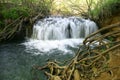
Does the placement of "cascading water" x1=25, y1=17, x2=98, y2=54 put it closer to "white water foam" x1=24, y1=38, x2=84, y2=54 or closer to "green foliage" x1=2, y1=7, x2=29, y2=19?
"white water foam" x1=24, y1=38, x2=84, y2=54

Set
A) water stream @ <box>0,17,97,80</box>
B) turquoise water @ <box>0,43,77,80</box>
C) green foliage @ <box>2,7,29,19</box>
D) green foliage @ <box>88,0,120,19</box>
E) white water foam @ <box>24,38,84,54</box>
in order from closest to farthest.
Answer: turquoise water @ <box>0,43,77,80</box>
water stream @ <box>0,17,97,80</box>
white water foam @ <box>24,38,84,54</box>
green foliage @ <box>2,7,29,19</box>
green foliage @ <box>88,0,120,19</box>

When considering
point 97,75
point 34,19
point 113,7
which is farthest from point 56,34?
point 97,75

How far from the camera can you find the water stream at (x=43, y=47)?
9.65m

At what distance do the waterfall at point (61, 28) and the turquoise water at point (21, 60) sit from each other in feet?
Result: 6.89

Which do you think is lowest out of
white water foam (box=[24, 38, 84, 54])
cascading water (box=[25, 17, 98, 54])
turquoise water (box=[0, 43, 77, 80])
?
turquoise water (box=[0, 43, 77, 80])

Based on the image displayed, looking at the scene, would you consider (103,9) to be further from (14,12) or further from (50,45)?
(14,12)

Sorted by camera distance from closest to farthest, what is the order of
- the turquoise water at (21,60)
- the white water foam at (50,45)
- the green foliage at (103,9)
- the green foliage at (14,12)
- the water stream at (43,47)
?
the turquoise water at (21,60) → the water stream at (43,47) → the white water foam at (50,45) → the green foliage at (14,12) → the green foliage at (103,9)

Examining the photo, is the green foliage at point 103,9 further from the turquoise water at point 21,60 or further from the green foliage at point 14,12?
the turquoise water at point 21,60

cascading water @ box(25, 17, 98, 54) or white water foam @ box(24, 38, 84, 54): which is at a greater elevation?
cascading water @ box(25, 17, 98, 54)

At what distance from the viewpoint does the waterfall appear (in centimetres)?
1593

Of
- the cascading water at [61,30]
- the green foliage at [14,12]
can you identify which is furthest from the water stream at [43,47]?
the green foliage at [14,12]

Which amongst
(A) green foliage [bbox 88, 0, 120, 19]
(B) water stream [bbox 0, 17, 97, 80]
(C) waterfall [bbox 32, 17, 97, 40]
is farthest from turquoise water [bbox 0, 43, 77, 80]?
(A) green foliage [bbox 88, 0, 120, 19]

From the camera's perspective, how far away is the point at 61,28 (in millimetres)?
16281

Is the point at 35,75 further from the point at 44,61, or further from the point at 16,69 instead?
the point at 44,61
